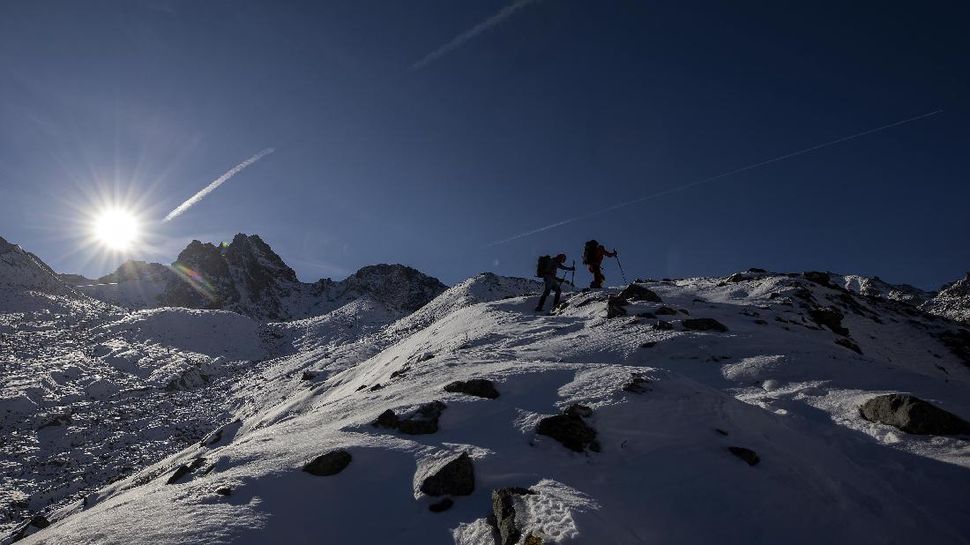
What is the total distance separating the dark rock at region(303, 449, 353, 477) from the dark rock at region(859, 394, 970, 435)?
8512 millimetres

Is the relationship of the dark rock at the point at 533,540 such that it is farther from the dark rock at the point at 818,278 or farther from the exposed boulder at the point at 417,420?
the dark rock at the point at 818,278

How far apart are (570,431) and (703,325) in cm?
954

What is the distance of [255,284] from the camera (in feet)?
370

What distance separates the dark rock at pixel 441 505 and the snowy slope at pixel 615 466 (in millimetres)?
100

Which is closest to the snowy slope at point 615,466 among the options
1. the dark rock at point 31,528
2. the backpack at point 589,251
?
the dark rock at point 31,528

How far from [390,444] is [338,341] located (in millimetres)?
34795

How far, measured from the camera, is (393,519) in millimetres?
5395

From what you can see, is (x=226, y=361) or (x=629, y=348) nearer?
(x=629, y=348)

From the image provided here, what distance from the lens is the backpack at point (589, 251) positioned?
24.5m

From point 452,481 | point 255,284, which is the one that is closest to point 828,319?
point 452,481

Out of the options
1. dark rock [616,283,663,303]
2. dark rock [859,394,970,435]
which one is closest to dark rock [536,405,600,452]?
dark rock [859,394,970,435]

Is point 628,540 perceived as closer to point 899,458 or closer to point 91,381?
point 899,458

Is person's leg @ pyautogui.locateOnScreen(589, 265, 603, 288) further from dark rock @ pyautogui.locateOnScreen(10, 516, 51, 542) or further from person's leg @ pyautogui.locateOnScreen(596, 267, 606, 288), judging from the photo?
dark rock @ pyautogui.locateOnScreen(10, 516, 51, 542)

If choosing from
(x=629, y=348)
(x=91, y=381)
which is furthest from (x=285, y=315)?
(x=629, y=348)
